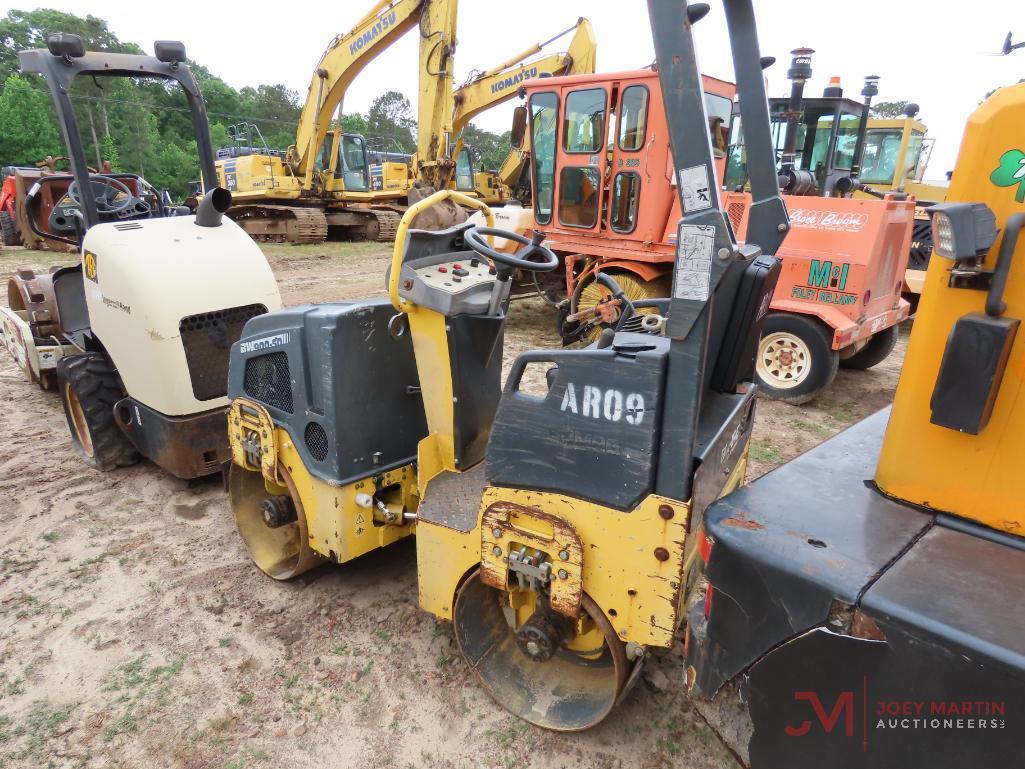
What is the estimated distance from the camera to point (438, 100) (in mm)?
12516

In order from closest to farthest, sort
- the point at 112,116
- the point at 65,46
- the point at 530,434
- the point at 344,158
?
the point at 530,434, the point at 65,46, the point at 344,158, the point at 112,116

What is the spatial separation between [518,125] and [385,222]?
9652 mm

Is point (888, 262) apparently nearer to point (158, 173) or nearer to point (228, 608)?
point (228, 608)

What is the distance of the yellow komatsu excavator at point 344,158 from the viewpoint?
11836 mm

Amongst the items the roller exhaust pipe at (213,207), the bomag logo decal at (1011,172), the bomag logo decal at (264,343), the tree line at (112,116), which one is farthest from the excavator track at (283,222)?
the bomag logo decal at (1011,172)

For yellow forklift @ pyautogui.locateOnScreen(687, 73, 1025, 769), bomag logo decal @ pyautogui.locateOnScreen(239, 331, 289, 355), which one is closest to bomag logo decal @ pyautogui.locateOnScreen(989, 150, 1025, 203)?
yellow forklift @ pyautogui.locateOnScreen(687, 73, 1025, 769)

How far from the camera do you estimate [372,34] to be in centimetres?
1214

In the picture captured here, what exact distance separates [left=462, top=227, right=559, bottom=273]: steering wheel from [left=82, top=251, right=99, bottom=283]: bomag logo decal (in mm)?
2538

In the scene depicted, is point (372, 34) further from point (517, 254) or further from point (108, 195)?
point (517, 254)

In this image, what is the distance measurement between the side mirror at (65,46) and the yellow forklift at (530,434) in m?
Result: 2.10

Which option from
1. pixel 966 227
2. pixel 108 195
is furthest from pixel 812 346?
pixel 108 195

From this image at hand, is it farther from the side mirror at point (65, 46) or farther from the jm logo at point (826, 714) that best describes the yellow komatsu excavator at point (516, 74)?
the jm logo at point (826, 714)

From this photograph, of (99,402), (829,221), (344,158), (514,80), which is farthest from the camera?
(344,158)

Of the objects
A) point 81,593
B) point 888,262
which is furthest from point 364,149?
point 81,593
